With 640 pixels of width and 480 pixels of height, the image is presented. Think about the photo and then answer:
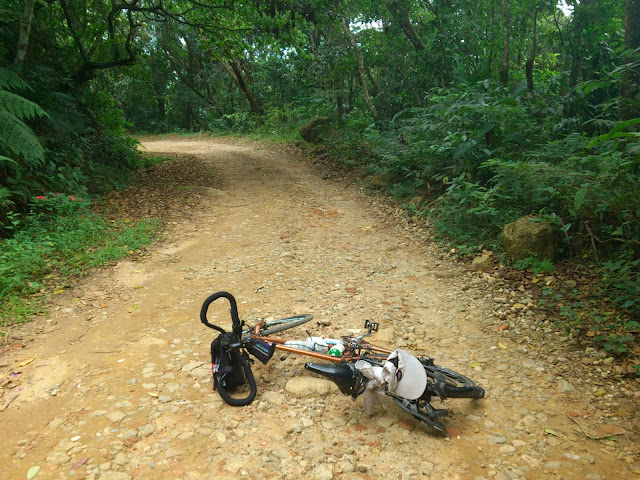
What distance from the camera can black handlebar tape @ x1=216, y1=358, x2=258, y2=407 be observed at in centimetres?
303

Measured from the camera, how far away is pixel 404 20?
1118cm

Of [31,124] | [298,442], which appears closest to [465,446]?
[298,442]

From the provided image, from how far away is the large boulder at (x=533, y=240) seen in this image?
4.80 m

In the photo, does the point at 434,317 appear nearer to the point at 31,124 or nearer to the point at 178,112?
the point at 31,124

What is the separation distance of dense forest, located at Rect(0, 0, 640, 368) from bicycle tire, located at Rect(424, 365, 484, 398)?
1.38 m

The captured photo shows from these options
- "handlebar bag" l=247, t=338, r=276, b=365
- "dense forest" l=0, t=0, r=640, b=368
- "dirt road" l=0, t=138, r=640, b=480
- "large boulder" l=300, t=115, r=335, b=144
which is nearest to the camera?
"dirt road" l=0, t=138, r=640, b=480

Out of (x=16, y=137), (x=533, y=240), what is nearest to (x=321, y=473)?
(x=533, y=240)

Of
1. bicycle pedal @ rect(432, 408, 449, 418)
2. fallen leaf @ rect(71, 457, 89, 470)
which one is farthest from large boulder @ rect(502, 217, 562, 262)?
fallen leaf @ rect(71, 457, 89, 470)

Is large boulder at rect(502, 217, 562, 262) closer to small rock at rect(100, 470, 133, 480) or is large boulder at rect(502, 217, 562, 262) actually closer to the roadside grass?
small rock at rect(100, 470, 133, 480)

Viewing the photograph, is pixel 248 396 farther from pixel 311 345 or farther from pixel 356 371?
pixel 356 371

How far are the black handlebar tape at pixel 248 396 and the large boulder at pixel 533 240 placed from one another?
11.6 feet

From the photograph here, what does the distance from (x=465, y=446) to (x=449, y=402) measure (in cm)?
43

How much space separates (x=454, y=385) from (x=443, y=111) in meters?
5.53

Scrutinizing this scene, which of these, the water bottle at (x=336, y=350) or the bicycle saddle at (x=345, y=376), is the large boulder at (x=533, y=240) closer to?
the water bottle at (x=336, y=350)
